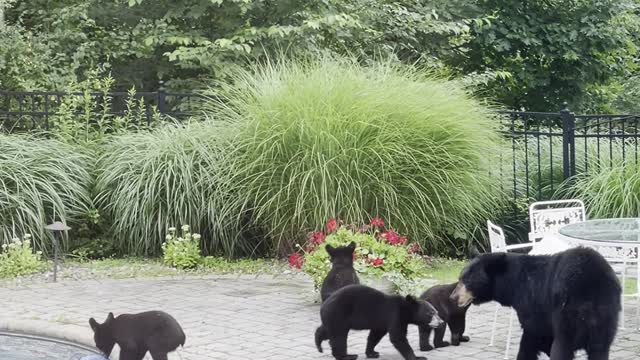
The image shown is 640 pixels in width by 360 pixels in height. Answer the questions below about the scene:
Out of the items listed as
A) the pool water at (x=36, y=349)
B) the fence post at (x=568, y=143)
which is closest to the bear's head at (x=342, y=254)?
the pool water at (x=36, y=349)

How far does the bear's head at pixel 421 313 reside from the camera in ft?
19.2

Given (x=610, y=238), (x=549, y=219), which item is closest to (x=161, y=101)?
(x=549, y=219)

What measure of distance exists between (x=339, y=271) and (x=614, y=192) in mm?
3900

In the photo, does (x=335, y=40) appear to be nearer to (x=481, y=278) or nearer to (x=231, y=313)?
(x=231, y=313)

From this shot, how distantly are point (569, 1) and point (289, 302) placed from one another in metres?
9.47

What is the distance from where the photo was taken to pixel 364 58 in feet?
43.2

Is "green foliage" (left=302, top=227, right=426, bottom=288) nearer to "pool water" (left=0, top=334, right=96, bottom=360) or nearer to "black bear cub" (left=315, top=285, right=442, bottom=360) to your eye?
"black bear cub" (left=315, top=285, right=442, bottom=360)

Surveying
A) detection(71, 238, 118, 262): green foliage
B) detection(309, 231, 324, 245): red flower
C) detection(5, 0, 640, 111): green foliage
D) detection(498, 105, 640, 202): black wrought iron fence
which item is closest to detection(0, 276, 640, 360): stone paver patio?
detection(309, 231, 324, 245): red flower

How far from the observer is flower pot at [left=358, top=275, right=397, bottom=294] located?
742 centimetres

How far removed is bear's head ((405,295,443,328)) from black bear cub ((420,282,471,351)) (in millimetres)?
251

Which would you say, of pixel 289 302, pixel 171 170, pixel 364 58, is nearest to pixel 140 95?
pixel 171 170

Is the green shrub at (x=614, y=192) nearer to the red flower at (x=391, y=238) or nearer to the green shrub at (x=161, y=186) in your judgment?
the red flower at (x=391, y=238)

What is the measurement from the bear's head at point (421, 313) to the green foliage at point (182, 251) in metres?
3.89

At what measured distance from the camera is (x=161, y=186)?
31.7 ft
